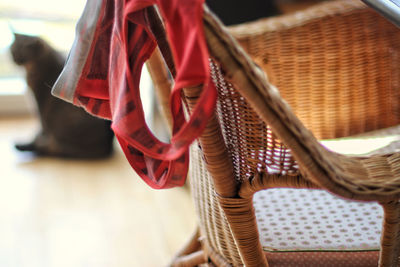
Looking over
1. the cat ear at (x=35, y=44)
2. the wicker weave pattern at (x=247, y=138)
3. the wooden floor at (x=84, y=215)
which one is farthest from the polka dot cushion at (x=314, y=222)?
the cat ear at (x=35, y=44)

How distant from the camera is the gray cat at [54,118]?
1789mm

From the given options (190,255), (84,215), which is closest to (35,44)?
(84,215)

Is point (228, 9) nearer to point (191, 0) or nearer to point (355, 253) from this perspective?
point (355, 253)

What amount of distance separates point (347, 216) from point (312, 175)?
36cm

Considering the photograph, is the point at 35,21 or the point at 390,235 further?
the point at 35,21

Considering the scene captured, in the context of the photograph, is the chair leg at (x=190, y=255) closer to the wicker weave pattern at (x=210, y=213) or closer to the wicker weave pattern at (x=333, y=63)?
the wicker weave pattern at (x=210, y=213)

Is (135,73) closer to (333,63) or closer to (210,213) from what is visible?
(210,213)

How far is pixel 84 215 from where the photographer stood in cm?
158

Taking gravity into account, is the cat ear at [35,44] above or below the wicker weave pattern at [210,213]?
above

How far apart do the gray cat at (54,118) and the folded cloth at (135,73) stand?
3.75 feet

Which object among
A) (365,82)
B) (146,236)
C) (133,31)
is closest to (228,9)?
(365,82)

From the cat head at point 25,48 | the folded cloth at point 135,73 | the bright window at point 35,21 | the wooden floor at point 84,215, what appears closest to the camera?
the folded cloth at point 135,73

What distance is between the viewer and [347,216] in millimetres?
896

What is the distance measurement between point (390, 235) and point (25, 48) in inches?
60.2
